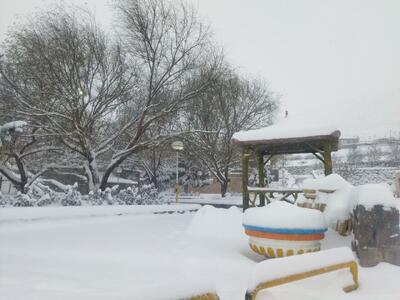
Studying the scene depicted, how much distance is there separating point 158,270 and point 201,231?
311cm

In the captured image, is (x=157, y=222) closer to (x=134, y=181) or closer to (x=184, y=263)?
(x=184, y=263)

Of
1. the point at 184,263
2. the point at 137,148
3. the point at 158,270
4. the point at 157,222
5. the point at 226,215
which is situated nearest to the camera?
the point at 158,270

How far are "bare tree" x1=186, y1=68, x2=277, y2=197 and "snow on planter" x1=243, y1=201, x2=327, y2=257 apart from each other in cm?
1628

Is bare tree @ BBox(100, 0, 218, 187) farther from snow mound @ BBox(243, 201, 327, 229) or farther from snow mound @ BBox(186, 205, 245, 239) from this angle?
snow mound @ BBox(243, 201, 327, 229)

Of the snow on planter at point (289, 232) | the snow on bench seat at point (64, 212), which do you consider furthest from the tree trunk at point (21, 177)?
the snow on planter at point (289, 232)

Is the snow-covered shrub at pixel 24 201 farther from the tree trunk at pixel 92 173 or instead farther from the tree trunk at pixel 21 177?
the tree trunk at pixel 21 177

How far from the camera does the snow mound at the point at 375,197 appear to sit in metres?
4.25

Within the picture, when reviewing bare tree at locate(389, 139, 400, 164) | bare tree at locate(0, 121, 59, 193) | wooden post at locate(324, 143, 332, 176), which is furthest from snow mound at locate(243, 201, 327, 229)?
bare tree at locate(0, 121, 59, 193)

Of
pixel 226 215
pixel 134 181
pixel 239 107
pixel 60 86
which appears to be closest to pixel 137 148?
pixel 60 86

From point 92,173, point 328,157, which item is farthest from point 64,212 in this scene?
point 328,157

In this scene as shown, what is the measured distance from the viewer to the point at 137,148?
51.1 ft

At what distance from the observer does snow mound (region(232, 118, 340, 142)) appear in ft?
25.9

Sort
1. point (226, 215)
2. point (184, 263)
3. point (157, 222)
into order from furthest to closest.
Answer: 1. point (157, 222)
2. point (226, 215)
3. point (184, 263)

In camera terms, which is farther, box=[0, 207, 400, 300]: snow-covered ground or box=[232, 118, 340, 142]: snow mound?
box=[232, 118, 340, 142]: snow mound
